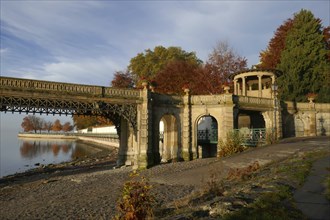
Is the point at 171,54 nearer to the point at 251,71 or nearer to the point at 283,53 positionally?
the point at 283,53

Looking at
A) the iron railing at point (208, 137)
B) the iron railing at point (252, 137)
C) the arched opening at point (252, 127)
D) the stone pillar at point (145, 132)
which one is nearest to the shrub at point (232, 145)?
the iron railing at point (252, 137)

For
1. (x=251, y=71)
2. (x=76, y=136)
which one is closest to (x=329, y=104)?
(x=251, y=71)

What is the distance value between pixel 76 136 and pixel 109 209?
95715 millimetres

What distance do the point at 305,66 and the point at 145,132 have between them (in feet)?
80.9

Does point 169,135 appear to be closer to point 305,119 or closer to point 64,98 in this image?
point 64,98

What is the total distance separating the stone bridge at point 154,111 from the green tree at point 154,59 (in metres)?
29.4

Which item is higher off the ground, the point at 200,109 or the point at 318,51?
the point at 318,51

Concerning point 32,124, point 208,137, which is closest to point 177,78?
point 208,137

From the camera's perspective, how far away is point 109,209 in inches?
472

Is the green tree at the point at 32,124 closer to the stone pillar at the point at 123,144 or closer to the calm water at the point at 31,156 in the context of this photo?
the calm water at the point at 31,156

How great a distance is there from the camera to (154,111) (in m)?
25.2

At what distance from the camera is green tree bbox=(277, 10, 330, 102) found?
3619 cm

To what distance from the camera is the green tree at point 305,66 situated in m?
36.2

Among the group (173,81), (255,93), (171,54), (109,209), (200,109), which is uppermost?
(171,54)
